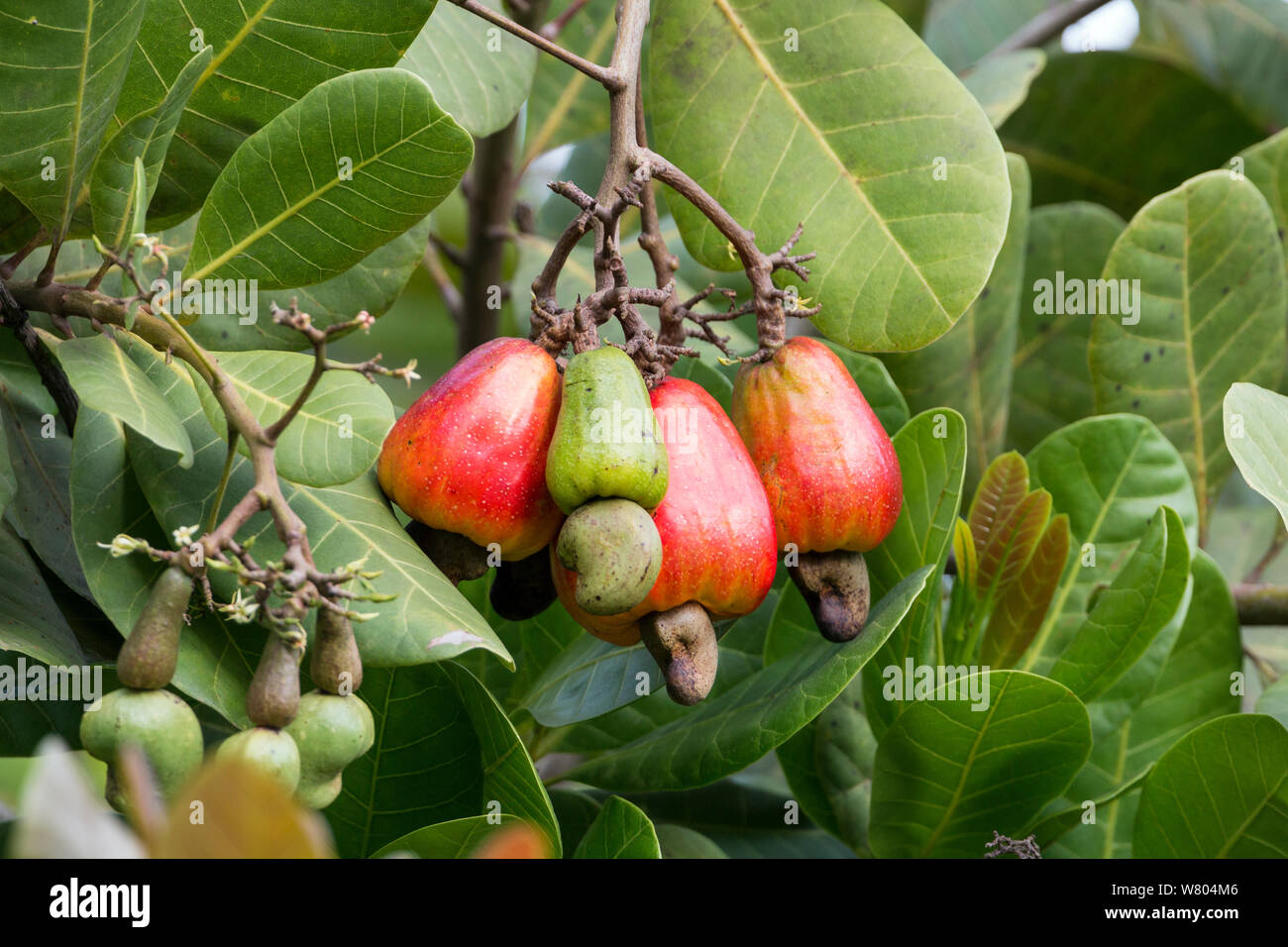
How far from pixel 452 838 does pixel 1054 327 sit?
4.08ft

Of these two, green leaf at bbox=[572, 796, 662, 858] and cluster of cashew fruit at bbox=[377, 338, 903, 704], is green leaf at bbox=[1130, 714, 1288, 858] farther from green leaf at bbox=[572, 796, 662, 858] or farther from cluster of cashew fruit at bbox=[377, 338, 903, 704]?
green leaf at bbox=[572, 796, 662, 858]

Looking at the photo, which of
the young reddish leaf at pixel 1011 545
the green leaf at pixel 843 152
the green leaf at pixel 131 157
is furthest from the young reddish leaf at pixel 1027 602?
the green leaf at pixel 131 157

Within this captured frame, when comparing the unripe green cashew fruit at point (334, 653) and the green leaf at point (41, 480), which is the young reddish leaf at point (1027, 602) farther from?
the green leaf at point (41, 480)

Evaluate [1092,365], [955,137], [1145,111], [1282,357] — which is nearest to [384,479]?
[955,137]

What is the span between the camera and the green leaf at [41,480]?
3.06 feet

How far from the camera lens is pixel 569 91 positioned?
1.93m

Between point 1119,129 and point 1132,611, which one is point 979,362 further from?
point 1119,129

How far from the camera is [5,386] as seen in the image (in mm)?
974

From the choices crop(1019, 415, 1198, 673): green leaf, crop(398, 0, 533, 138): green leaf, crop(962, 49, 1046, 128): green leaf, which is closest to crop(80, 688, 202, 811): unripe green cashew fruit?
crop(398, 0, 533, 138): green leaf

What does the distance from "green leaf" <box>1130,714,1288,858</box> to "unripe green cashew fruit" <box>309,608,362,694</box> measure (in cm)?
68

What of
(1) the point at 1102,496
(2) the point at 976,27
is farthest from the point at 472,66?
(2) the point at 976,27

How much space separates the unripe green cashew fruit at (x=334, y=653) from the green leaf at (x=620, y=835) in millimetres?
228
